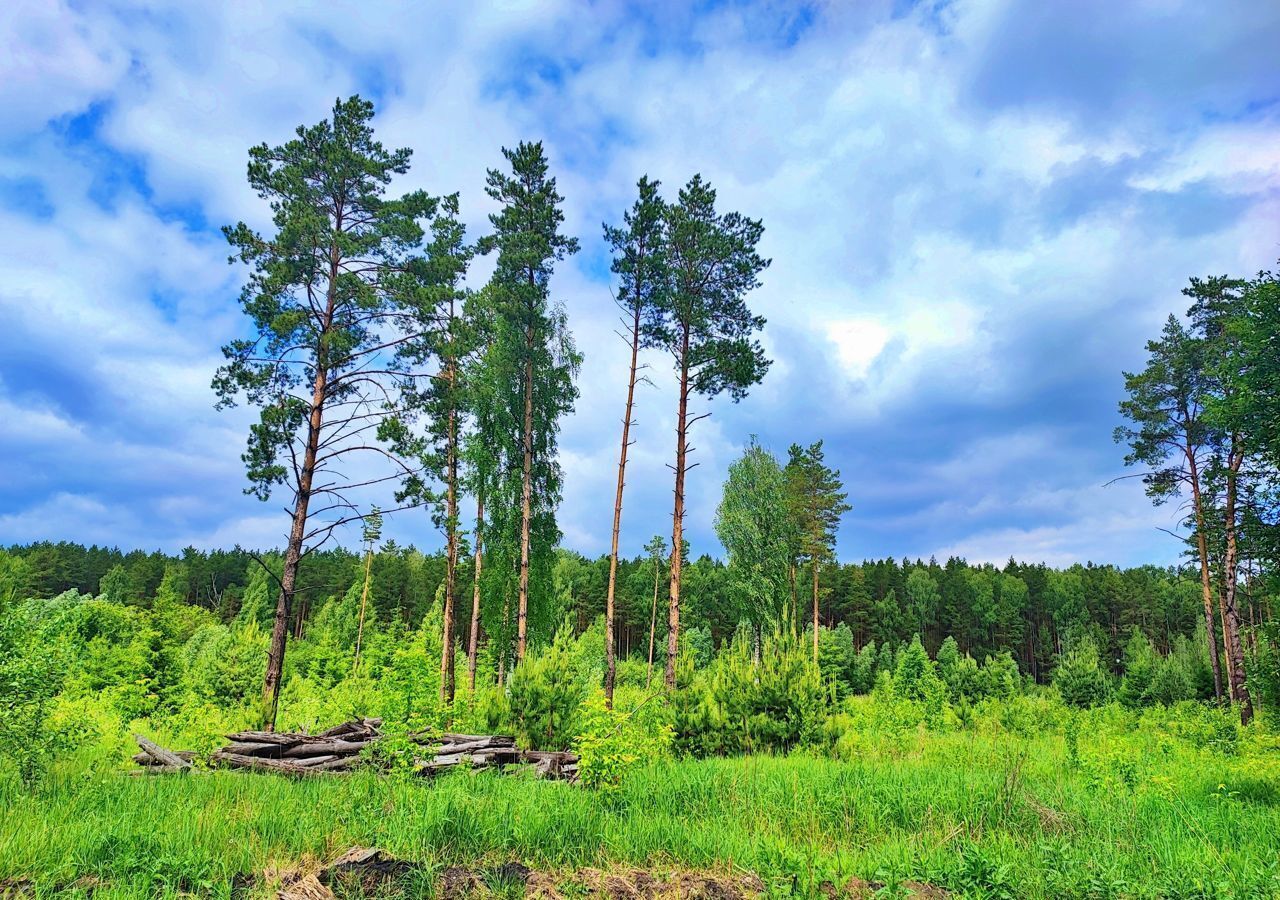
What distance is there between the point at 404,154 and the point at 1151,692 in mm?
44027

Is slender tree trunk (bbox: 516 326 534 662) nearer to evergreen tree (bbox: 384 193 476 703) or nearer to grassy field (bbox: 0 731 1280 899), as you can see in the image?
evergreen tree (bbox: 384 193 476 703)

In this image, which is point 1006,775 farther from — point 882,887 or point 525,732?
point 525,732

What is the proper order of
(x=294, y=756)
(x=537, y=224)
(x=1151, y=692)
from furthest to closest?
1. (x=1151, y=692)
2. (x=537, y=224)
3. (x=294, y=756)

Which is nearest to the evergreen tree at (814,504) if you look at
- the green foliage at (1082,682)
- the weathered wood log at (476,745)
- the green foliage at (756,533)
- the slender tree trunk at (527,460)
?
the green foliage at (756,533)

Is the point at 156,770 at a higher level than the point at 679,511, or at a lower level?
lower

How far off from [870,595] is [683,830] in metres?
75.1

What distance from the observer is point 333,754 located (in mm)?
10133

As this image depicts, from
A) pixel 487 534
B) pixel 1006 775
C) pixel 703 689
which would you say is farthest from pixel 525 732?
pixel 487 534

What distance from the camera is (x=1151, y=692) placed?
35.3m

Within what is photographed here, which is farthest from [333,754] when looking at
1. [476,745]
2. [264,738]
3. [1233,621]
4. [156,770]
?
[1233,621]

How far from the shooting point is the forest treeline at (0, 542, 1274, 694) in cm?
6631

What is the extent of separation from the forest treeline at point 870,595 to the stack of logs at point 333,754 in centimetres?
5143

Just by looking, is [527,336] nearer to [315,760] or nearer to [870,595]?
[315,760]

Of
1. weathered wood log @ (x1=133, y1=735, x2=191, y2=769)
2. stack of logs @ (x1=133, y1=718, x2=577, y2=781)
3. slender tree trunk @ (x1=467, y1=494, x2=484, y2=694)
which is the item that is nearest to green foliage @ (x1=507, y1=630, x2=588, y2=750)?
stack of logs @ (x1=133, y1=718, x2=577, y2=781)
